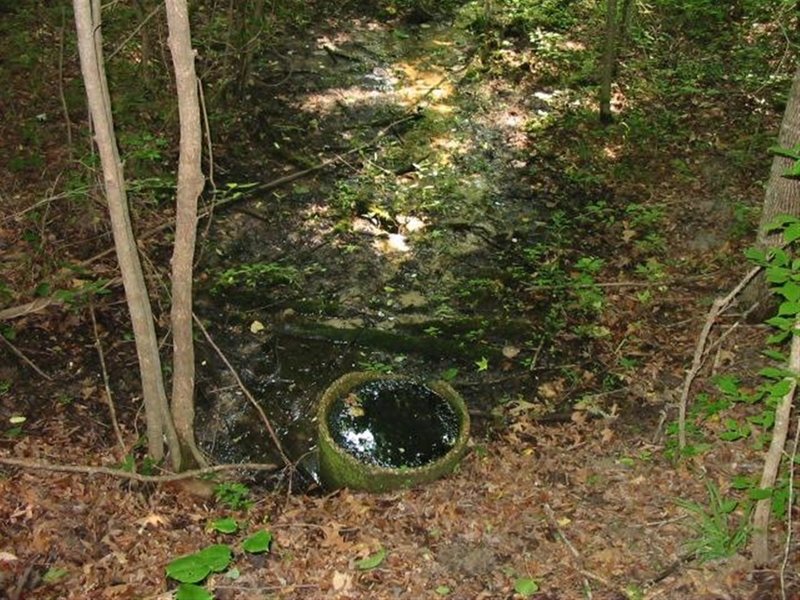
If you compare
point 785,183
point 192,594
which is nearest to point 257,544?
point 192,594

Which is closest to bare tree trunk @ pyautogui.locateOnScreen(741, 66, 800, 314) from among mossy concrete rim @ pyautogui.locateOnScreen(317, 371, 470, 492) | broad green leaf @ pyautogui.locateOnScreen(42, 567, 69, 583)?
mossy concrete rim @ pyautogui.locateOnScreen(317, 371, 470, 492)

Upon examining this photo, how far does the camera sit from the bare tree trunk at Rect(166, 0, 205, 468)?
139 inches

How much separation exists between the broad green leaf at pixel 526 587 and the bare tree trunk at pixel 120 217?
2423 millimetres

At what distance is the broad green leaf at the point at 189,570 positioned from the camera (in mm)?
3066

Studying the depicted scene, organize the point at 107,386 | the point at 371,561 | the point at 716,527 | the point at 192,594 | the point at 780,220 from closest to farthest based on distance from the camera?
the point at 192,594 → the point at 780,220 → the point at 716,527 → the point at 371,561 → the point at 107,386

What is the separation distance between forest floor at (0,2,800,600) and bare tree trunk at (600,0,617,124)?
20cm

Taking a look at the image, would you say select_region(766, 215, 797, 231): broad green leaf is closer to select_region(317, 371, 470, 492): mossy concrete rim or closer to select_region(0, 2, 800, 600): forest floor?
select_region(0, 2, 800, 600): forest floor

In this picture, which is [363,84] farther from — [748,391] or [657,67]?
[748,391]

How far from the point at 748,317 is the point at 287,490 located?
4.02m

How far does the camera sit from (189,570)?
3.10 metres

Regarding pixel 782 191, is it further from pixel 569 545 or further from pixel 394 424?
pixel 394 424

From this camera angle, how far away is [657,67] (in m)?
9.82

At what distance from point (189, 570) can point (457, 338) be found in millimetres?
3790

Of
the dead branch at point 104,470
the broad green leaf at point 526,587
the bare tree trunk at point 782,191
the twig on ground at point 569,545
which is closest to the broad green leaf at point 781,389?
the twig on ground at point 569,545
